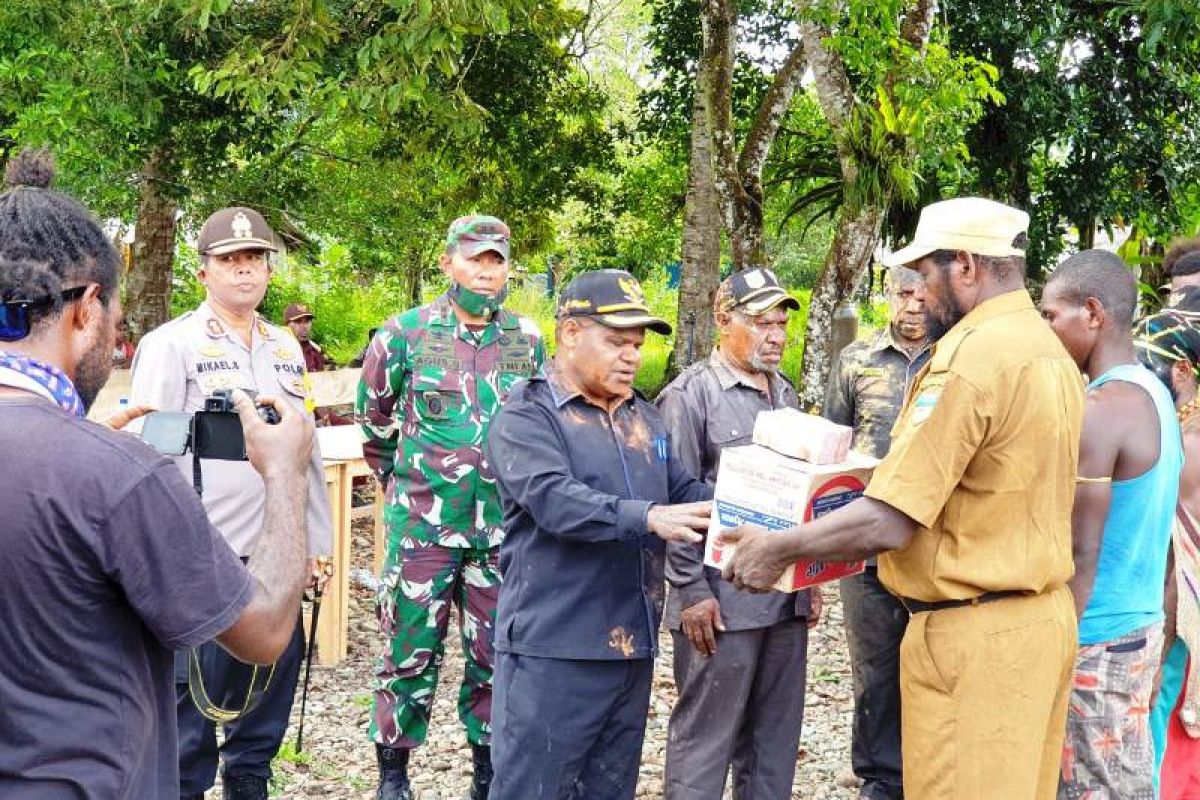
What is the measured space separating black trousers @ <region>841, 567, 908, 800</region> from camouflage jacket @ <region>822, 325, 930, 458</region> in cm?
55

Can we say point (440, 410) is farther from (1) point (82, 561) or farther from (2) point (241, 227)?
(1) point (82, 561)

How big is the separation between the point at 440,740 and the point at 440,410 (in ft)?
5.69

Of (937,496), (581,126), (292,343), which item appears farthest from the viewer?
(581,126)

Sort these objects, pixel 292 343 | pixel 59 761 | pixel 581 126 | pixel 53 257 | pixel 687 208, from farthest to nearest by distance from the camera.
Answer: pixel 581 126, pixel 687 208, pixel 292 343, pixel 53 257, pixel 59 761

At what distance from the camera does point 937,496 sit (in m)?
3.00

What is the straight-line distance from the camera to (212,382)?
4035 mm

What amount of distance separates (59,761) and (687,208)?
10.9m

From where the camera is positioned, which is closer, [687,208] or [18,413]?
[18,413]

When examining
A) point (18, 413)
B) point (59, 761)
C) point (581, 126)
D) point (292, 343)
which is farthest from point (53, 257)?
point (581, 126)

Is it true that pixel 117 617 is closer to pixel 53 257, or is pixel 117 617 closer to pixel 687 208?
pixel 53 257

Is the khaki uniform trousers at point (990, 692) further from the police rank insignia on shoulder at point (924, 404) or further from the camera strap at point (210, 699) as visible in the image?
the camera strap at point (210, 699)

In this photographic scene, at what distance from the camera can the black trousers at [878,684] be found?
4527 millimetres

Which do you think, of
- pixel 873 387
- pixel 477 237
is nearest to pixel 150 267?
pixel 477 237

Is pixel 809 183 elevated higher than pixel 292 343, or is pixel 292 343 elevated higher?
pixel 809 183
